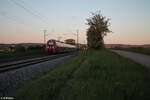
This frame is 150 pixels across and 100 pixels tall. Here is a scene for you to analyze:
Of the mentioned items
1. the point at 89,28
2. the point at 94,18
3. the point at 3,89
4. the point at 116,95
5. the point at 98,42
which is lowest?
the point at 3,89

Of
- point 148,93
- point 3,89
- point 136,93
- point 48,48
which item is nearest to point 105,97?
point 136,93

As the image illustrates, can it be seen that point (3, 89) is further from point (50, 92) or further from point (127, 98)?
point (127, 98)

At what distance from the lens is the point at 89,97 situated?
2477 millimetres

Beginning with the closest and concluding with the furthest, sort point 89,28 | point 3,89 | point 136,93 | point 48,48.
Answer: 1. point 136,93
2. point 3,89
3. point 48,48
4. point 89,28

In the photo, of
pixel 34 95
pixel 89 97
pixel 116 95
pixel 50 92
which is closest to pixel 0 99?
pixel 34 95

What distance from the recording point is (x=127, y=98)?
7.69ft

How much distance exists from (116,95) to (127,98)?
0.26 meters

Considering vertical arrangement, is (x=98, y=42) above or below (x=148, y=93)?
above

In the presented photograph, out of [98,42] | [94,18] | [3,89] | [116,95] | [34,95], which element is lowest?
[3,89]

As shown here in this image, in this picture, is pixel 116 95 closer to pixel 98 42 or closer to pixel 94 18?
pixel 98 42

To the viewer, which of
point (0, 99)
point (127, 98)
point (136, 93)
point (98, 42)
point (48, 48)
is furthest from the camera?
point (98, 42)

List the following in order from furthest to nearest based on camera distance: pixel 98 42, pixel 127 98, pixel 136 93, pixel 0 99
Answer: pixel 98 42 < pixel 0 99 < pixel 136 93 < pixel 127 98

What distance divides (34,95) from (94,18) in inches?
1374

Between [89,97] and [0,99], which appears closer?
[89,97]
